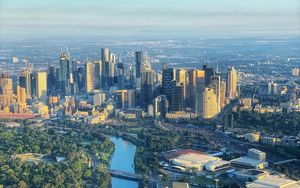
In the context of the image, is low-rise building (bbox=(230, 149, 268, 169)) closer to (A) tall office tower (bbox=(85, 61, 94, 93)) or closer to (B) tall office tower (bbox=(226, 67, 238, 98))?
(B) tall office tower (bbox=(226, 67, 238, 98))

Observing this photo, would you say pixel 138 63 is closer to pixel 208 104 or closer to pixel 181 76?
pixel 181 76

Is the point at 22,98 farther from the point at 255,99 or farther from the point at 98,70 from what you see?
the point at 255,99

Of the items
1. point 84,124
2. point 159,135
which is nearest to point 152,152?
point 159,135

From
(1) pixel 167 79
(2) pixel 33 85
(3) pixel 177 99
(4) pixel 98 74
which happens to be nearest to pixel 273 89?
(1) pixel 167 79

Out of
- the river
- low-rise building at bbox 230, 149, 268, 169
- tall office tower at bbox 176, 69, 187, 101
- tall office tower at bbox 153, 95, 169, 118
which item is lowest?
the river

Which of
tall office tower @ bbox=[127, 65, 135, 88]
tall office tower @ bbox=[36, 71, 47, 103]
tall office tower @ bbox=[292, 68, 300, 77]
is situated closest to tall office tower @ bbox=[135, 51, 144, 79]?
tall office tower @ bbox=[127, 65, 135, 88]

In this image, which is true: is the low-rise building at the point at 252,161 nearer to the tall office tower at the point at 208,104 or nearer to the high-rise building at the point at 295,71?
the tall office tower at the point at 208,104
